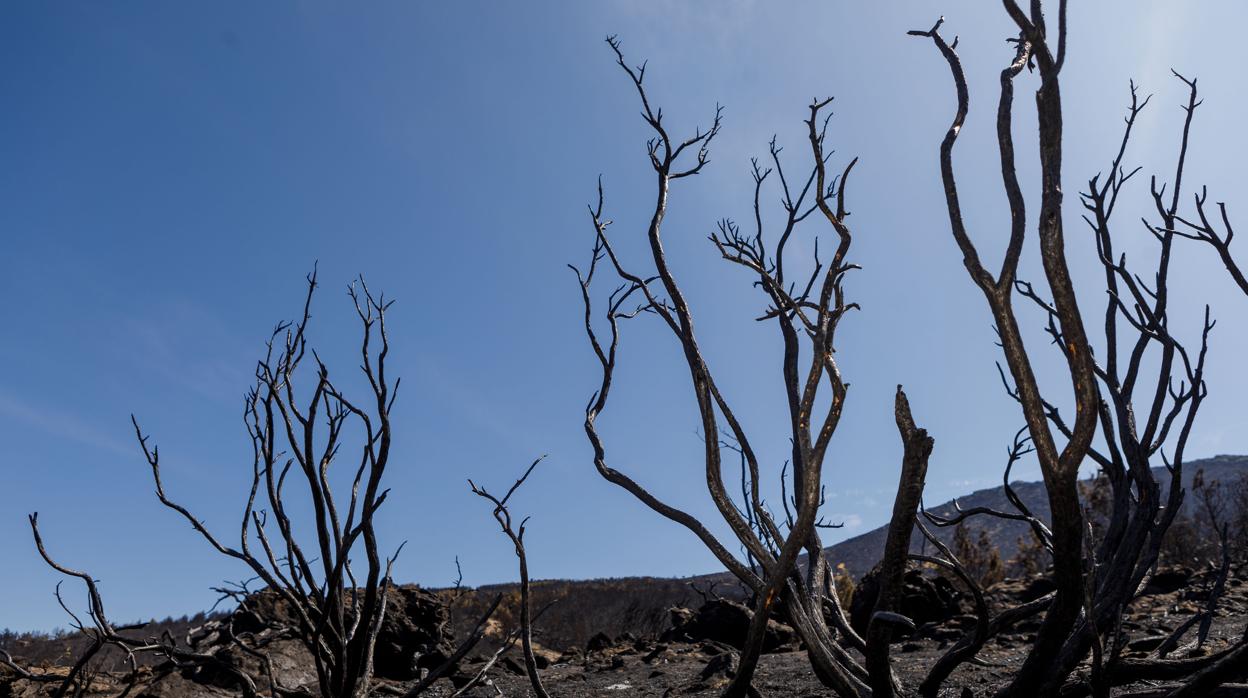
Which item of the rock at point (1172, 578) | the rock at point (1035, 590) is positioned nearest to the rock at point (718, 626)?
the rock at point (1035, 590)

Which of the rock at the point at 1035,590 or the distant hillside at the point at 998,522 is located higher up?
the distant hillside at the point at 998,522

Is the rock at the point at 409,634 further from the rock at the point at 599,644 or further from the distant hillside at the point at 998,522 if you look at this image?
the distant hillside at the point at 998,522

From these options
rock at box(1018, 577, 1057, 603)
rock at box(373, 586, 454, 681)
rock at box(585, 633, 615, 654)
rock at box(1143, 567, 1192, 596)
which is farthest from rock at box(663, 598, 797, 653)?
rock at box(1143, 567, 1192, 596)

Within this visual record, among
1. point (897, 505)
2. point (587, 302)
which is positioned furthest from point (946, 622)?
point (897, 505)

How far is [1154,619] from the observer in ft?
24.8

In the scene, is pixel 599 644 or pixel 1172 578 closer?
pixel 599 644

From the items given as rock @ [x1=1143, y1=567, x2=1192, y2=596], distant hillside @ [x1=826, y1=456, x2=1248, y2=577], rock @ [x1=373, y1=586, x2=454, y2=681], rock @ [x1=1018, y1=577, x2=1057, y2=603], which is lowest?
rock @ [x1=1143, y1=567, x2=1192, y2=596]

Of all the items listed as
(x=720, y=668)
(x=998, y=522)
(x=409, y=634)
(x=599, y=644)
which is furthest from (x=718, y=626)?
(x=998, y=522)

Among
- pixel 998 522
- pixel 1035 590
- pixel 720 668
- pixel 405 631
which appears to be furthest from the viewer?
pixel 998 522

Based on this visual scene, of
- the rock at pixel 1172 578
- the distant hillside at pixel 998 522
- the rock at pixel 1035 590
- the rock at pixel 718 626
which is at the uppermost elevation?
the distant hillside at pixel 998 522

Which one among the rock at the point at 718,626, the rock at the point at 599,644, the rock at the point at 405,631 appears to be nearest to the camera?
the rock at the point at 405,631

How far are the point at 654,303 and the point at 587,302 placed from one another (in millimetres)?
500

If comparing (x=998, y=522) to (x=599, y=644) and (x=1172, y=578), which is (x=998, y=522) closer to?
(x=1172, y=578)

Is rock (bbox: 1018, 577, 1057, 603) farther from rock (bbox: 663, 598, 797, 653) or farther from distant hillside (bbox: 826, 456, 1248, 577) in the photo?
distant hillside (bbox: 826, 456, 1248, 577)
